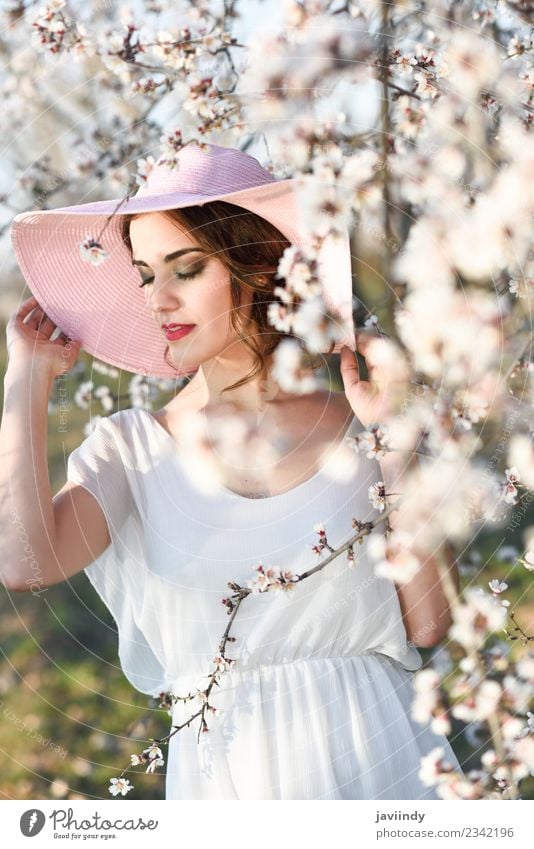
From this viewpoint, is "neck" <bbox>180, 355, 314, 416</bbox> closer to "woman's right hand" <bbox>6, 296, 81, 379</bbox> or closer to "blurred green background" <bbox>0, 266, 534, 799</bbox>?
"woman's right hand" <bbox>6, 296, 81, 379</bbox>

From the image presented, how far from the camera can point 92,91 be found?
113 centimetres

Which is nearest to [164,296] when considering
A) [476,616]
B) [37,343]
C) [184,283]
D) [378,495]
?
[184,283]

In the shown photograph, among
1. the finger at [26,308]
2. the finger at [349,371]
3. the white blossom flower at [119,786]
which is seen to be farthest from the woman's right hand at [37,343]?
the white blossom flower at [119,786]

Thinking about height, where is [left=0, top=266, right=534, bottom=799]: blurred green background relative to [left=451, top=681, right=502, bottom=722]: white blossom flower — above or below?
below

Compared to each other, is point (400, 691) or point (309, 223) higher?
point (309, 223)

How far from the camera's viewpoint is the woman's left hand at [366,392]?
89 cm

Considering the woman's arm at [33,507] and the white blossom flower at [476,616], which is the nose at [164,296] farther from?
the white blossom flower at [476,616]

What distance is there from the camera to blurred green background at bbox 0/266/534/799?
4.25 feet

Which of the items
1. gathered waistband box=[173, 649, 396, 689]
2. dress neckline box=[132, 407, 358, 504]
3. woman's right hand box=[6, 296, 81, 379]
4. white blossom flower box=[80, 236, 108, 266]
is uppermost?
white blossom flower box=[80, 236, 108, 266]

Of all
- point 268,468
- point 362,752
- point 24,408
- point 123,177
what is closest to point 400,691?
point 362,752

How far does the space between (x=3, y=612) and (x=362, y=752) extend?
827mm

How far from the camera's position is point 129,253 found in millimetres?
936

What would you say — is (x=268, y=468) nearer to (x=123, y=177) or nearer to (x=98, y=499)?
(x=98, y=499)

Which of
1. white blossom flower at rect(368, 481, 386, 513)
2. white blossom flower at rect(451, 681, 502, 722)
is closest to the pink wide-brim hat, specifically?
white blossom flower at rect(368, 481, 386, 513)
